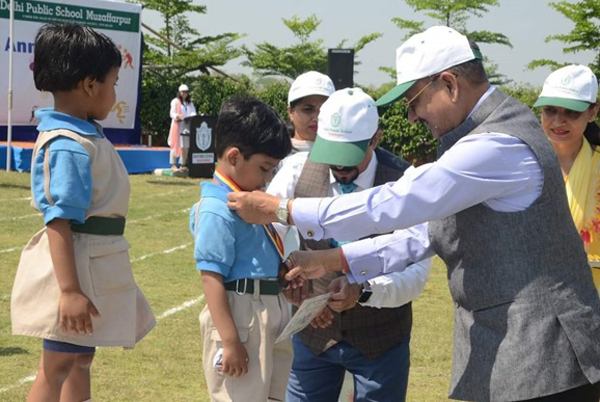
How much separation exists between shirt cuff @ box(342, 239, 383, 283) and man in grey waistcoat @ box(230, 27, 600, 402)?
13.7 inches

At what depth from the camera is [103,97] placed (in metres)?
3.69

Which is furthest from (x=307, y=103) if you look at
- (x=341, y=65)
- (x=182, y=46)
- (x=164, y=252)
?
(x=182, y=46)

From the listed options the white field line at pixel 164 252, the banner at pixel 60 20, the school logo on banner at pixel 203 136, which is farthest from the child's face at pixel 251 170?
the banner at pixel 60 20

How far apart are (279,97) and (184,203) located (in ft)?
39.8

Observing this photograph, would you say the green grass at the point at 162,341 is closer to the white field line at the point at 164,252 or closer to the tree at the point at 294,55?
the white field line at the point at 164,252

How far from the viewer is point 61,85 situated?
3611 millimetres

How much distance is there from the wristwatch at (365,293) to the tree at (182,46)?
30507 millimetres

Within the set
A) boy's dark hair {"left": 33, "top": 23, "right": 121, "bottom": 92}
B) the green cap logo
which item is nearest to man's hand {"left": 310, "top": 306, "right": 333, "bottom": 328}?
the green cap logo

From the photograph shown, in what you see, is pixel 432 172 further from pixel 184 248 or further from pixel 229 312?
pixel 184 248

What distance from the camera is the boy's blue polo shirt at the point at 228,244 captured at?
3.31 meters

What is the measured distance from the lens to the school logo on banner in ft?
63.2

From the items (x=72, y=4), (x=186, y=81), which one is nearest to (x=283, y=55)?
(x=186, y=81)

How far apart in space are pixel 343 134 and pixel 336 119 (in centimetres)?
6

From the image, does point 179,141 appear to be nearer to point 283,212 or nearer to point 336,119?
point 336,119
